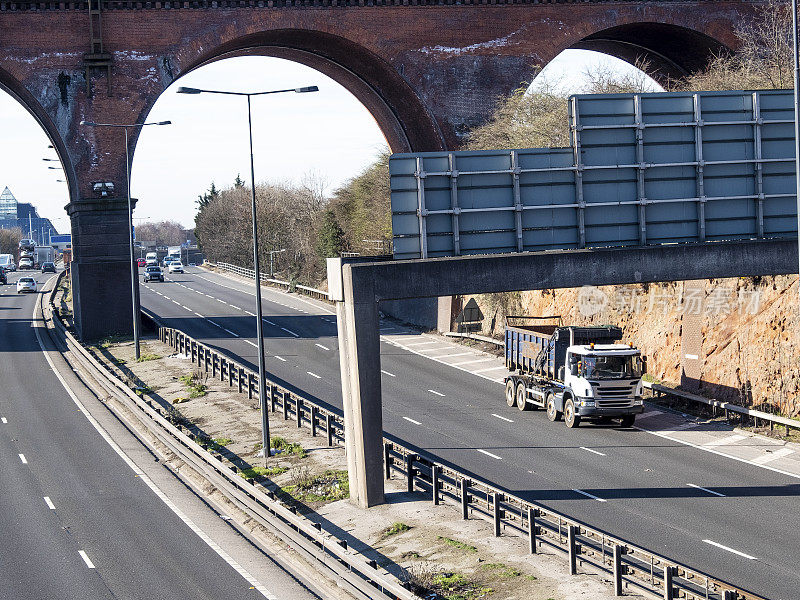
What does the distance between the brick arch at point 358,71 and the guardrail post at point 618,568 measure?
140 ft

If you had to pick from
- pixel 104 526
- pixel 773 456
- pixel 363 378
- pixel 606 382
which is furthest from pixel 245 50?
pixel 773 456

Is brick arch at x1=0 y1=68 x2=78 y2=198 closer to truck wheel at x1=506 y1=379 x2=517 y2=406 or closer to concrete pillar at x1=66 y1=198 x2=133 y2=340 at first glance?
concrete pillar at x1=66 y1=198 x2=133 y2=340

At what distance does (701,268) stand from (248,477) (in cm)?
1377

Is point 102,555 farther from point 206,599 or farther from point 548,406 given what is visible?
point 548,406

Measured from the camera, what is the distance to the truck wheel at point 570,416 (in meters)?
33.4

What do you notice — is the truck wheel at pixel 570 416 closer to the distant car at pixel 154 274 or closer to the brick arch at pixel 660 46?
the brick arch at pixel 660 46

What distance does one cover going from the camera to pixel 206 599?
18.1 meters

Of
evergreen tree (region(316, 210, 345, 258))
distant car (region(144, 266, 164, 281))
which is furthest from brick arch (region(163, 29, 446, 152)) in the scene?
distant car (region(144, 266, 164, 281))

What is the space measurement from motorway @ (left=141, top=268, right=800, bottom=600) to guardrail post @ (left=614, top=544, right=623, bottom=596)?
9.44 feet

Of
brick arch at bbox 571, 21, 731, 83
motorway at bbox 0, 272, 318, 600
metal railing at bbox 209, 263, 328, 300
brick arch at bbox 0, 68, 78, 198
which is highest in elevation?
brick arch at bbox 571, 21, 731, 83

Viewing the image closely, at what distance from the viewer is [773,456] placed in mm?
28906

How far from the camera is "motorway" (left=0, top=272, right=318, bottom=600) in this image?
1905cm

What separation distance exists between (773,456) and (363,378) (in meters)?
13.6

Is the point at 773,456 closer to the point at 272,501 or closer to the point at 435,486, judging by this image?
the point at 435,486
